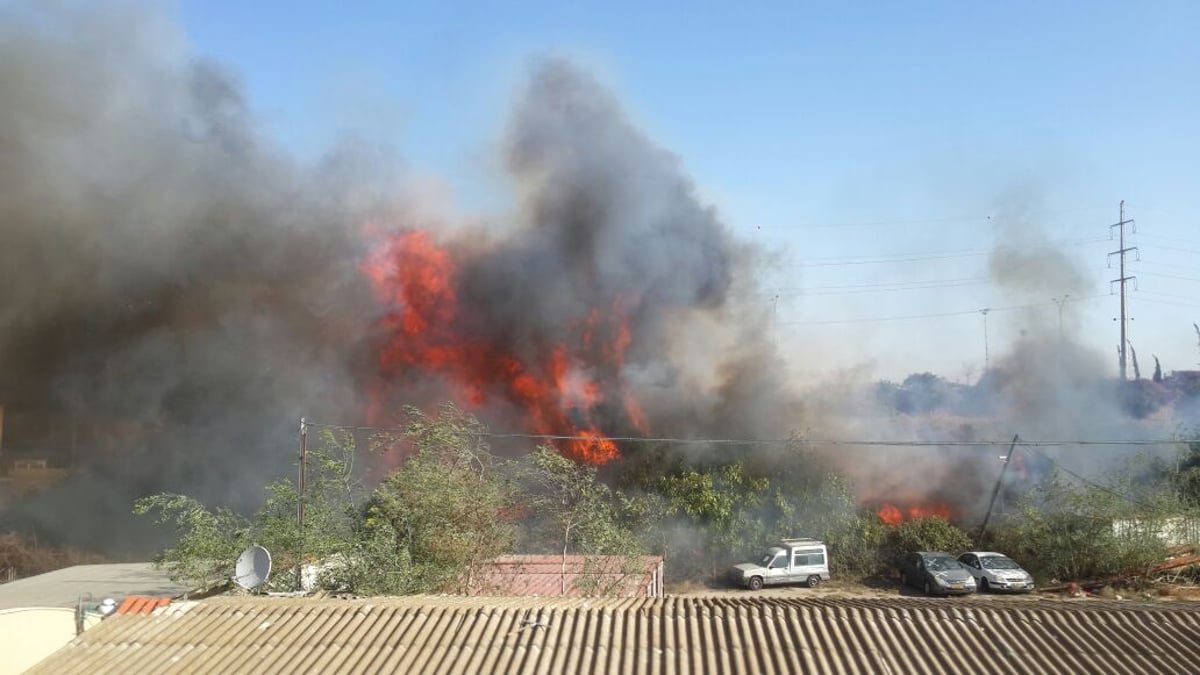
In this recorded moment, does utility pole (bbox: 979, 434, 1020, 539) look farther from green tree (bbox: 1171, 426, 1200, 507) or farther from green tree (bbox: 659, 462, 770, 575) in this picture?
green tree (bbox: 659, 462, 770, 575)

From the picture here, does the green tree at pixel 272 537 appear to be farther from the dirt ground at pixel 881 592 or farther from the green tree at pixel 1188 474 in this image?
the green tree at pixel 1188 474

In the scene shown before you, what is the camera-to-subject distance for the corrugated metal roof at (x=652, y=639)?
7.39m

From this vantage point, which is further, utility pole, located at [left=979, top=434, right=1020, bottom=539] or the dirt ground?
utility pole, located at [left=979, top=434, right=1020, bottom=539]

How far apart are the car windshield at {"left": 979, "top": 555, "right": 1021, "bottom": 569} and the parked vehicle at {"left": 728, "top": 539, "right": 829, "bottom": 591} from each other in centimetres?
407

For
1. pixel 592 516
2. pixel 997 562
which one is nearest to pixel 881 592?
pixel 997 562

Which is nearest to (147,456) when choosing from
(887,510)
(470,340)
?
(470,340)

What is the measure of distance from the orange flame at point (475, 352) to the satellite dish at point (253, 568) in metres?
13.6

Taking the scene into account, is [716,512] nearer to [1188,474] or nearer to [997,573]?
[997,573]

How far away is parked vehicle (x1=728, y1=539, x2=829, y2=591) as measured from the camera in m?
22.5

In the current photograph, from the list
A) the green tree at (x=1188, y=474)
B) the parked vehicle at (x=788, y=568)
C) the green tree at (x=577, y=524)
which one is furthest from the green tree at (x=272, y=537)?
the green tree at (x=1188, y=474)

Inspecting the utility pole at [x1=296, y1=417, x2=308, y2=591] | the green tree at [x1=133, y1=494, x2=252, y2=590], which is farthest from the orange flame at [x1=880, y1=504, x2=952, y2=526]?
the green tree at [x1=133, y1=494, x2=252, y2=590]

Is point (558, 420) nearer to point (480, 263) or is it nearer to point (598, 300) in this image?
point (598, 300)

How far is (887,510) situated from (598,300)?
1158cm

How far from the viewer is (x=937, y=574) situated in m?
21.2
